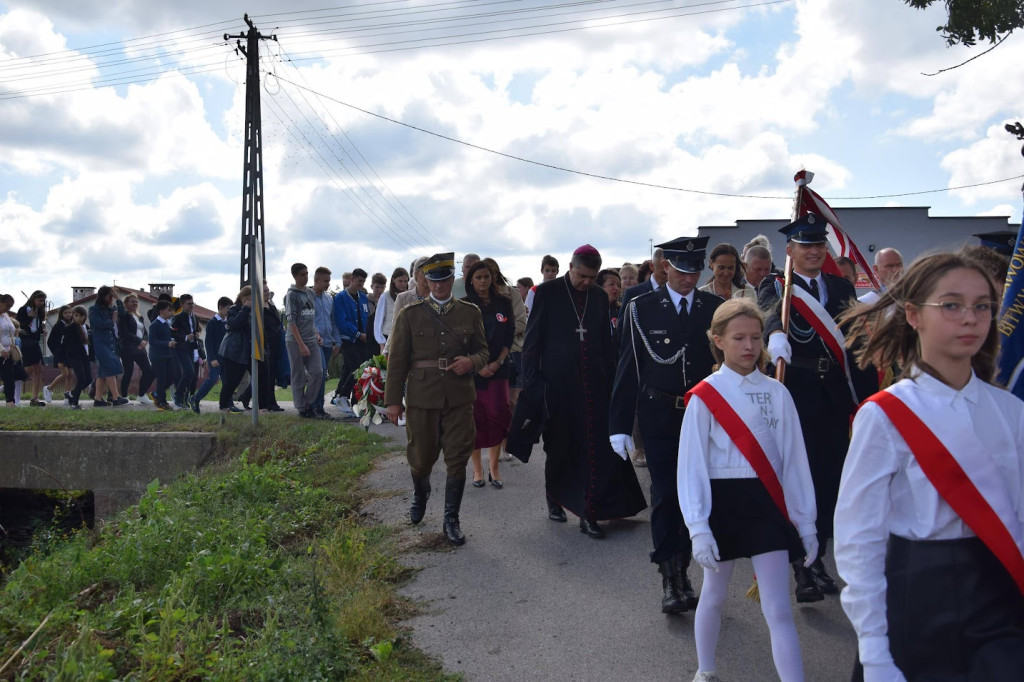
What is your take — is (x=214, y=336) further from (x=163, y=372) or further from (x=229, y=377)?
(x=229, y=377)

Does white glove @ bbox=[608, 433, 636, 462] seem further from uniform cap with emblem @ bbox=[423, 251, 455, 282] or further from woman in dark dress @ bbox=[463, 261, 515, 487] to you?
woman in dark dress @ bbox=[463, 261, 515, 487]

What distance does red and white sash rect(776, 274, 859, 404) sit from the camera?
559cm

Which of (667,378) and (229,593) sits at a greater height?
(667,378)

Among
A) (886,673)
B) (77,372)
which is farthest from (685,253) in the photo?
(77,372)

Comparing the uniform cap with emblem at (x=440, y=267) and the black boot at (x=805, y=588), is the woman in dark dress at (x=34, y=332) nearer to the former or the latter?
the uniform cap with emblem at (x=440, y=267)

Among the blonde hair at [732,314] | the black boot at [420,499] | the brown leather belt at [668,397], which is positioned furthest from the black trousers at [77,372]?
the blonde hair at [732,314]

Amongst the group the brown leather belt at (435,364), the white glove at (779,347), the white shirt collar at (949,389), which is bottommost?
the brown leather belt at (435,364)

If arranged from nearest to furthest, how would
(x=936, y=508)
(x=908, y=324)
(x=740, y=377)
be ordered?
1. (x=936, y=508)
2. (x=908, y=324)
3. (x=740, y=377)

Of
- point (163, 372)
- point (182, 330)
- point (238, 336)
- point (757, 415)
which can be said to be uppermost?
point (182, 330)

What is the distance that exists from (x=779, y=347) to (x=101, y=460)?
10674 mm

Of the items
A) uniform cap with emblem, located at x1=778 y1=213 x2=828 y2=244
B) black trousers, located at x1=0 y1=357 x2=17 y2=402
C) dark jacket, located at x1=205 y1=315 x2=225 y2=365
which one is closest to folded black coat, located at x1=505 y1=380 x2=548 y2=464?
uniform cap with emblem, located at x1=778 y1=213 x2=828 y2=244

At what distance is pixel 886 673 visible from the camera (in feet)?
7.79

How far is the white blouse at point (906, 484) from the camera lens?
2.41 m

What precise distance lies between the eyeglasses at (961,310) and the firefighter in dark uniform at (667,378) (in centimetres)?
303
